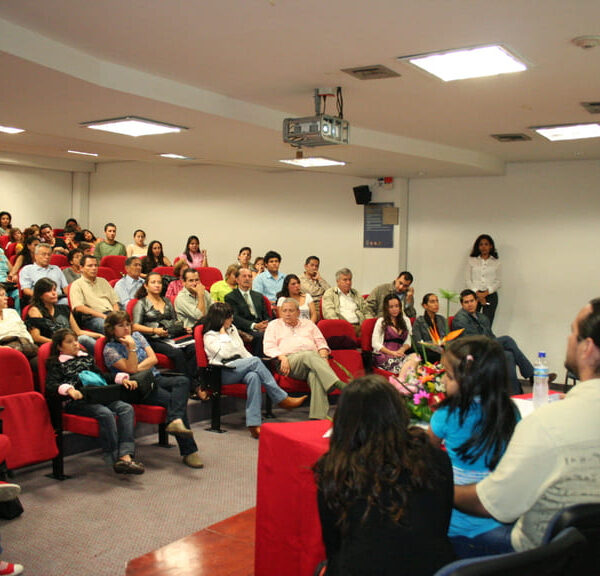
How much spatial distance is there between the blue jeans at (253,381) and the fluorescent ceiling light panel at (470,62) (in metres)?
2.63

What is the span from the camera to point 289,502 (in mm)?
2666

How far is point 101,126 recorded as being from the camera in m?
5.90

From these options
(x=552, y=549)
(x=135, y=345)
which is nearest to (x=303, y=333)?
(x=135, y=345)

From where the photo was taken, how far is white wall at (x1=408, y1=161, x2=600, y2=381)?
327 inches

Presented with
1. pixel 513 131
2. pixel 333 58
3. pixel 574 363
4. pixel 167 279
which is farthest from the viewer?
pixel 167 279

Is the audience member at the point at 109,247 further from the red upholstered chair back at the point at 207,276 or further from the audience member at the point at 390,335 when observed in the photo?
the audience member at the point at 390,335

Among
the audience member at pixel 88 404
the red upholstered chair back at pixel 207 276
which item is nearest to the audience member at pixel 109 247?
the red upholstered chair back at pixel 207 276

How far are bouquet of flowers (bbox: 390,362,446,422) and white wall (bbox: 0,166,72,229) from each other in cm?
1117

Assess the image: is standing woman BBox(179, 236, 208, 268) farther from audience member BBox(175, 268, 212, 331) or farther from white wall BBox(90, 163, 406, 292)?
audience member BBox(175, 268, 212, 331)

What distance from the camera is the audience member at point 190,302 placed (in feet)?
20.9

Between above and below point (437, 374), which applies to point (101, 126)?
above

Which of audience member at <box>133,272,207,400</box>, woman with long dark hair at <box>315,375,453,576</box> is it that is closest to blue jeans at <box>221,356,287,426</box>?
audience member at <box>133,272,207,400</box>

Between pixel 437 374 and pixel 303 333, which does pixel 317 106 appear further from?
pixel 437 374

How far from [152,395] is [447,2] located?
315cm
